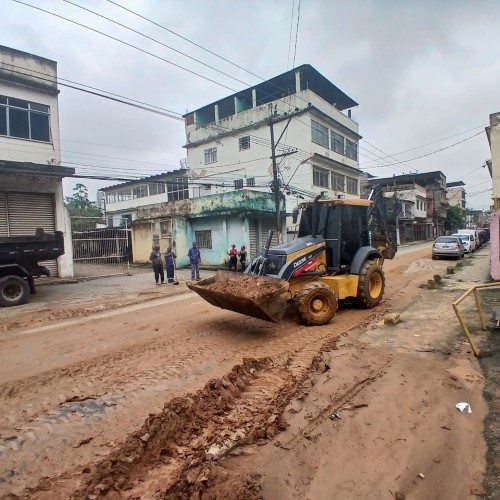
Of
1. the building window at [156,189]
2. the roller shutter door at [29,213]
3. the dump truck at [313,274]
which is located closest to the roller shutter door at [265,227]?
the roller shutter door at [29,213]

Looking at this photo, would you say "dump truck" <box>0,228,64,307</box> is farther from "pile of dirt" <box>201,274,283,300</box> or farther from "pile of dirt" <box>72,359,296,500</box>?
"pile of dirt" <box>72,359,296,500</box>

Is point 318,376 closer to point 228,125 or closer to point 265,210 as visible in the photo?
point 265,210

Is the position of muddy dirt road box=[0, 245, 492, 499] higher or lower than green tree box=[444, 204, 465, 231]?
lower

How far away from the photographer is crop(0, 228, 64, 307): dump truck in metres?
10.9

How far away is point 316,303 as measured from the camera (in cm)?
729

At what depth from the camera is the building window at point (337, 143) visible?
36.4 meters

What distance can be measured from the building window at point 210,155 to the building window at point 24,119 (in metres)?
22.2

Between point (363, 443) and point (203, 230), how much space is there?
20.2 m

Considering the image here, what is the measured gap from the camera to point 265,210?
2209 cm

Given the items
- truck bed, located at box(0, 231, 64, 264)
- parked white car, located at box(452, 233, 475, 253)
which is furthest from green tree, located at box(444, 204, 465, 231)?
truck bed, located at box(0, 231, 64, 264)

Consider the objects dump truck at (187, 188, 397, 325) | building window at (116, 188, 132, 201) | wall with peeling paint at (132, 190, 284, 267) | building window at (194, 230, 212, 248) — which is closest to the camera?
dump truck at (187, 188, 397, 325)

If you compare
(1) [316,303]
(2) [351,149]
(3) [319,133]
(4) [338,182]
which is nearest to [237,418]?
(1) [316,303]

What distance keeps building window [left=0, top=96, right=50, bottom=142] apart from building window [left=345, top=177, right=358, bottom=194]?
97.1ft

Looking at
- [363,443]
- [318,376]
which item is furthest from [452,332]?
[363,443]
